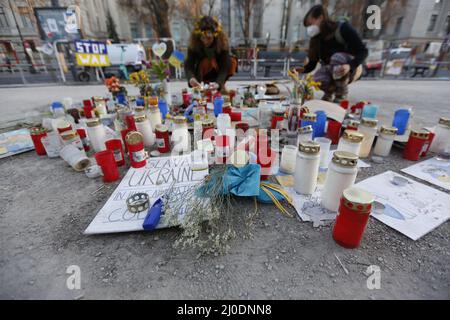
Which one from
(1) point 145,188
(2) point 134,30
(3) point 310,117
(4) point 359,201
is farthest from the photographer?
(2) point 134,30

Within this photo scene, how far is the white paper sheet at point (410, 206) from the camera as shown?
92cm

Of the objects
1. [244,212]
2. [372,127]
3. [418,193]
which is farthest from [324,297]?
[372,127]

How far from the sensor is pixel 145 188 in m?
1.18

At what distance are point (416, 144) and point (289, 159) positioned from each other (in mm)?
920

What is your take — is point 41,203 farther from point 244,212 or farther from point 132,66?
point 132,66

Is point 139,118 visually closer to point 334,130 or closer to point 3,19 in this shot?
point 334,130

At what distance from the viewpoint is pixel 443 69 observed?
7359mm

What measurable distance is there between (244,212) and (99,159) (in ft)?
2.91

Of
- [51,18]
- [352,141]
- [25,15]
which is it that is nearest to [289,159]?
[352,141]

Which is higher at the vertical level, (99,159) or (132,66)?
(132,66)

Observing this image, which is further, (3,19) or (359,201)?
(3,19)

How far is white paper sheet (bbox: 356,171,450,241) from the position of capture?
3.01ft
